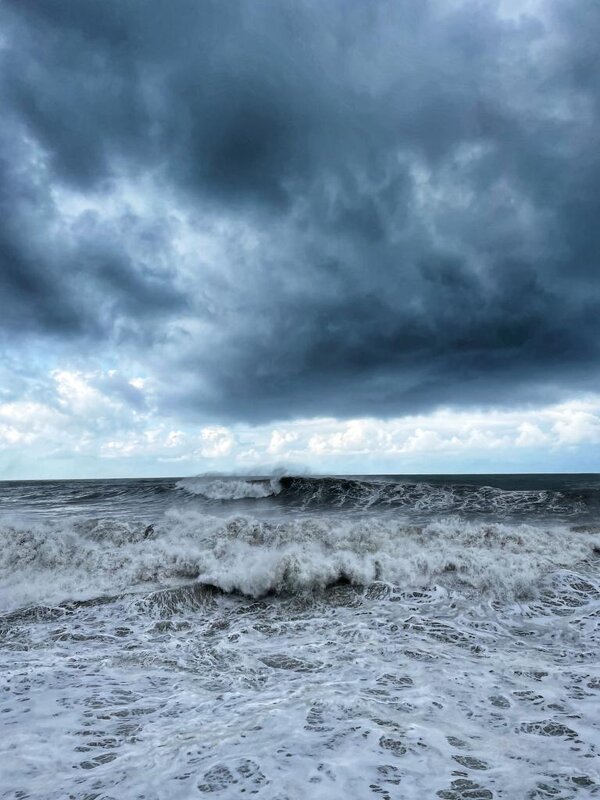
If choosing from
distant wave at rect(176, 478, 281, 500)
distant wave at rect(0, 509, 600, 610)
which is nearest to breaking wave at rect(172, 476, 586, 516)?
distant wave at rect(176, 478, 281, 500)

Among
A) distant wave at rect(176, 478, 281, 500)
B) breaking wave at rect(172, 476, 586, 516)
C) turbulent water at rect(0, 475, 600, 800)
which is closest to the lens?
turbulent water at rect(0, 475, 600, 800)

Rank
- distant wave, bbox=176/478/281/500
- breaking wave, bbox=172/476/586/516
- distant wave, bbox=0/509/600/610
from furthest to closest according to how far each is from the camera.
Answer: distant wave, bbox=176/478/281/500, breaking wave, bbox=172/476/586/516, distant wave, bbox=0/509/600/610

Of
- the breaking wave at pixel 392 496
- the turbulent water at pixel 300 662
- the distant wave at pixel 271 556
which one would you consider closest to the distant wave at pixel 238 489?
the breaking wave at pixel 392 496

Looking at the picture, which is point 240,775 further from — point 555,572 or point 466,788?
point 555,572

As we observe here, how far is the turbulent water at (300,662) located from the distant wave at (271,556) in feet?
0.25

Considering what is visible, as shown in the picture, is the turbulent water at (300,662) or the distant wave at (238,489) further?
the distant wave at (238,489)

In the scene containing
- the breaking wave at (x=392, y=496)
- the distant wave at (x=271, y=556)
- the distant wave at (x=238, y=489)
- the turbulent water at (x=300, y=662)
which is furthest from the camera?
the distant wave at (x=238, y=489)

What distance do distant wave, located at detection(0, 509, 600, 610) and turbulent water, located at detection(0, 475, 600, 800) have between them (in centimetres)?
7

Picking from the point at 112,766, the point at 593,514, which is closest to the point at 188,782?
the point at 112,766

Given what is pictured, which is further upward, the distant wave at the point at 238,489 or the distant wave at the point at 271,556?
the distant wave at the point at 238,489

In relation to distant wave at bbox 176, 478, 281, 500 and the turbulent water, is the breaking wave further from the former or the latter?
the turbulent water

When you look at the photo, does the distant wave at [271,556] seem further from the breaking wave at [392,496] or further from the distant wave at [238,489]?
the distant wave at [238,489]

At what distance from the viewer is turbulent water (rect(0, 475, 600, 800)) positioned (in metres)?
4.47

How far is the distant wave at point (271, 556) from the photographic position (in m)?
11.6
